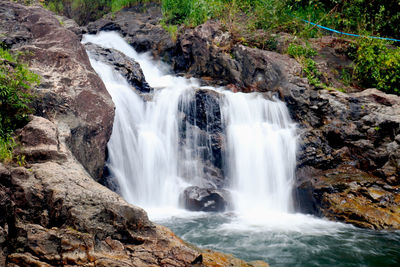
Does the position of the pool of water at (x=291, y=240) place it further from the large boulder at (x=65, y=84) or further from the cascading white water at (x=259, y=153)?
the large boulder at (x=65, y=84)

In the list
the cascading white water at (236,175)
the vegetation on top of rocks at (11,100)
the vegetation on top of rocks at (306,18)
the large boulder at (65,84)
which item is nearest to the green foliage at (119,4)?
the vegetation on top of rocks at (306,18)

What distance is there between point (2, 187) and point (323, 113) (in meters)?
8.27

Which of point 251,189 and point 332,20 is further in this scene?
point 332,20

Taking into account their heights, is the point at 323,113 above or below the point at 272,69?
below

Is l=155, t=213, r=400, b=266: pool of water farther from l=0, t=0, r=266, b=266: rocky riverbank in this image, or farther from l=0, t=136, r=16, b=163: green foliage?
l=0, t=136, r=16, b=163: green foliage

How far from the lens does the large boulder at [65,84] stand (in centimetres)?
532

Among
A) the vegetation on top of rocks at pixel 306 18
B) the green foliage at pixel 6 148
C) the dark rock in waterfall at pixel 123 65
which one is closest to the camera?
the green foliage at pixel 6 148

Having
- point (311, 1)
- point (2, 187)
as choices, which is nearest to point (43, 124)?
point (2, 187)

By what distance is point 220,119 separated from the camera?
→ 9.19 meters

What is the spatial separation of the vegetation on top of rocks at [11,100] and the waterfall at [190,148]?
291 cm

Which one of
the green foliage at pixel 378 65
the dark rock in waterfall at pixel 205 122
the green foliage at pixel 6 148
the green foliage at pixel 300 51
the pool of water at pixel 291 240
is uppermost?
the green foliage at pixel 300 51

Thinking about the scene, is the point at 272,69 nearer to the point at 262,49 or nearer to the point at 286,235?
the point at 262,49

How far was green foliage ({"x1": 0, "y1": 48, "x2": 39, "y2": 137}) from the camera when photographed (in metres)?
4.27

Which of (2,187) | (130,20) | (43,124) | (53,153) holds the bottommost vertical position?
(2,187)
